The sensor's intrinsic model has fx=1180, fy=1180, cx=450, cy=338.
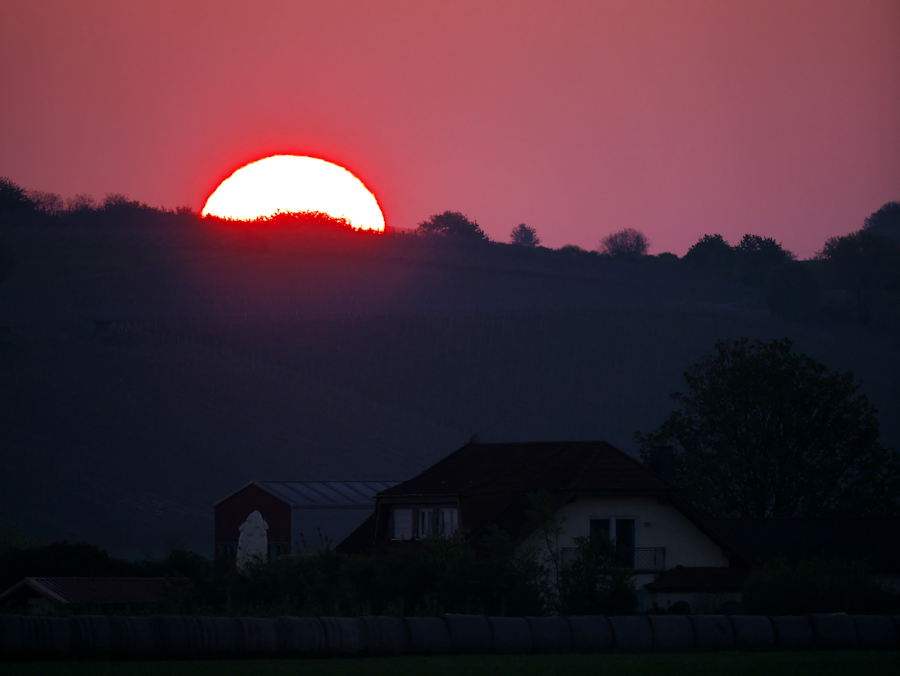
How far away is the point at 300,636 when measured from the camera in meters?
21.8

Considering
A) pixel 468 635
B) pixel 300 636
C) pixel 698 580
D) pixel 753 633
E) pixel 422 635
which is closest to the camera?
pixel 300 636

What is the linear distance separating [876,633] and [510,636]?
7770 mm

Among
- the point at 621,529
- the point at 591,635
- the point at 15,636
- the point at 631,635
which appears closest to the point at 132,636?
the point at 15,636

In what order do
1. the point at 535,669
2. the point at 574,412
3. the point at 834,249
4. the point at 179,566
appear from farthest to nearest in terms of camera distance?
the point at 834,249, the point at 574,412, the point at 179,566, the point at 535,669

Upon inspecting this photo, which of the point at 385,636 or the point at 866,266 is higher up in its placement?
the point at 866,266

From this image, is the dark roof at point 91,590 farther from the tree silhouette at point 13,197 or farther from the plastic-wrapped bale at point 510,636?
the tree silhouette at point 13,197

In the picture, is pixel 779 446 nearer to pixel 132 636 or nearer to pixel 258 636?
pixel 258 636

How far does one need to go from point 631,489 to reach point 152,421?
151ft

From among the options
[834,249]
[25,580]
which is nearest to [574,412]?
[25,580]

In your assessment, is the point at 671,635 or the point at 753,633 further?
the point at 753,633

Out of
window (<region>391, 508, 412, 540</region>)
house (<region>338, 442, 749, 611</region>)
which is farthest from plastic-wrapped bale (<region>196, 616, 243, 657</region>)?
window (<region>391, 508, 412, 540</region>)

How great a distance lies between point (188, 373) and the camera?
8612 centimetres

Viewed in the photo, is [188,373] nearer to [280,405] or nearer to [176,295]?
[280,405]

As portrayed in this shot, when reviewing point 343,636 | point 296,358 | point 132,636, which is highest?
point 296,358
